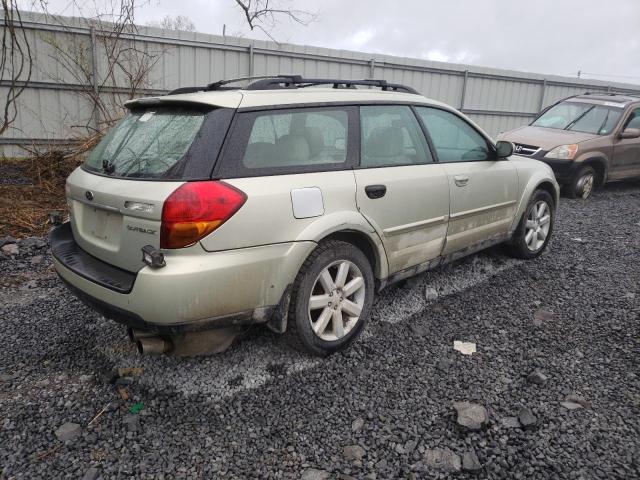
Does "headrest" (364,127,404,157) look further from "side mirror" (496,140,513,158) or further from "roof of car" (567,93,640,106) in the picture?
"roof of car" (567,93,640,106)

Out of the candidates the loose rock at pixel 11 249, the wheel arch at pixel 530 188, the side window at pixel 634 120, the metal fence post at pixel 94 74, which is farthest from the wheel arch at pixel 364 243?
the side window at pixel 634 120

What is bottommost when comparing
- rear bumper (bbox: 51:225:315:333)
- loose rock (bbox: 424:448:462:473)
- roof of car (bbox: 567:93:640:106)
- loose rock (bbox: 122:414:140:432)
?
loose rock (bbox: 122:414:140:432)

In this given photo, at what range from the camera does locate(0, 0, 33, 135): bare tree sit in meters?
7.08

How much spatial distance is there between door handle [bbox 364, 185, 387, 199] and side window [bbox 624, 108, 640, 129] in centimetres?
765

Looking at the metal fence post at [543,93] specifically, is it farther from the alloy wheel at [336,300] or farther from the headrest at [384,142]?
the alloy wheel at [336,300]

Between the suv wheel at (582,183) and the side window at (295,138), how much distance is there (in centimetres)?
647

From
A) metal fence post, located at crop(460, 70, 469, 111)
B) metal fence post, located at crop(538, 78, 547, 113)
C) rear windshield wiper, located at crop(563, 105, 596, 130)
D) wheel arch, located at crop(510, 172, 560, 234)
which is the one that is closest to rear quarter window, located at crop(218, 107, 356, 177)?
wheel arch, located at crop(510, 172, 560, 234)

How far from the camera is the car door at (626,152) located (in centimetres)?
866

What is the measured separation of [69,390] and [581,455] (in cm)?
263

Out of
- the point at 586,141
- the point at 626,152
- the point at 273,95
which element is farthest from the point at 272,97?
the point at 626,152

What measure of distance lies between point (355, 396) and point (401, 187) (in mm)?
1388

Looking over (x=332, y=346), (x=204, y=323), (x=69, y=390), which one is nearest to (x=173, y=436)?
(x=204, y=323)

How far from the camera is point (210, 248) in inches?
95.6

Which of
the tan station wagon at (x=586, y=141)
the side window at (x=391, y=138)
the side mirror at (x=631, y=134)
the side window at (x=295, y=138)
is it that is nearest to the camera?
the side window at (x=295, y=138)
